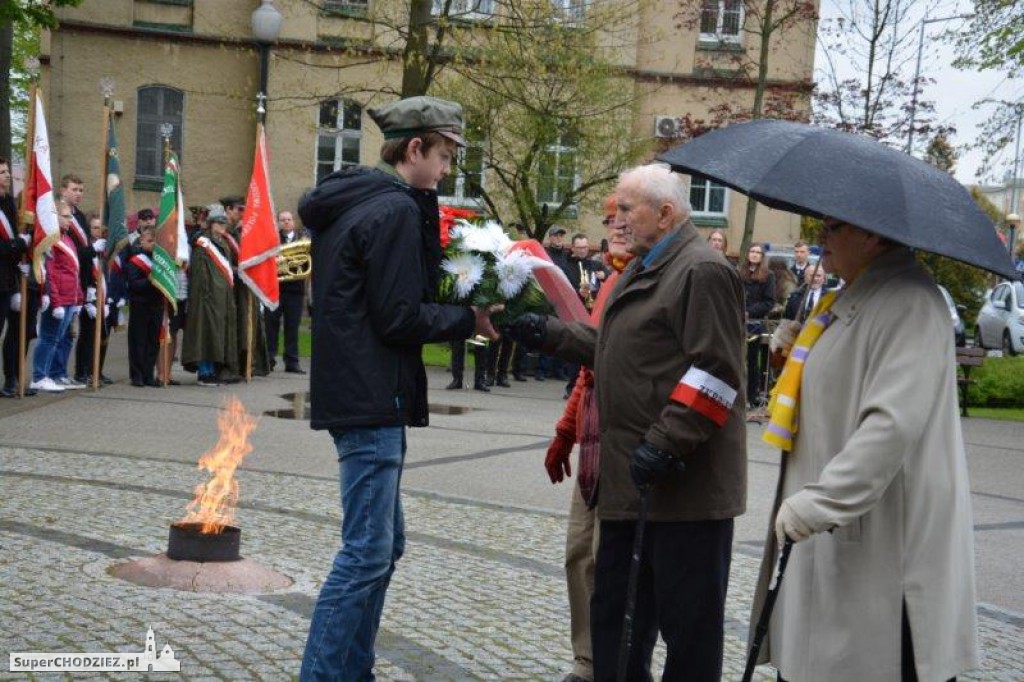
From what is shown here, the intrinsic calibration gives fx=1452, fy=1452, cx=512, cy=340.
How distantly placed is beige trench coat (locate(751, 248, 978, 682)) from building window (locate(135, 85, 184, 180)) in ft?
106

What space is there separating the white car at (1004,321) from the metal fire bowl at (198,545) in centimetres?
2962

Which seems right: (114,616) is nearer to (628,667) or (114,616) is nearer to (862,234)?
(628,667)

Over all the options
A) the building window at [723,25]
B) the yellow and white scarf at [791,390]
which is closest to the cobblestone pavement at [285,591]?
the yellow and white scarf at [791,390]

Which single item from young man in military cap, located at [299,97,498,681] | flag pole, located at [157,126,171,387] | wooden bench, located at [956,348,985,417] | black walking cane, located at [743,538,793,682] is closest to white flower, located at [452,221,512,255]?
young man in military cap, located at [299,97,498,681]

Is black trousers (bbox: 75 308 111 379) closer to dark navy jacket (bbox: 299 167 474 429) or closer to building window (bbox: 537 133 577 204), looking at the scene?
building window (bbox: 537 133 577 204)

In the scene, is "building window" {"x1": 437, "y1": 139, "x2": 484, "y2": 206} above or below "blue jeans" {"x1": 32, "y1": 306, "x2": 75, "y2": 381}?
above

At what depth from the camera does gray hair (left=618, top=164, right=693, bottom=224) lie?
493cm

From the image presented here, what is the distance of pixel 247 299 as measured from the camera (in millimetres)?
18344

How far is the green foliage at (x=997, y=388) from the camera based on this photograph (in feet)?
71.1

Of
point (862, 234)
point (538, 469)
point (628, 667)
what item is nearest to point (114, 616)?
point (628, 667)

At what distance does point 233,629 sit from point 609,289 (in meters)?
2.15

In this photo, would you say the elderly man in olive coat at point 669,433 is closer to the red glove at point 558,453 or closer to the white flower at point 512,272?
the white flower at point 512,272

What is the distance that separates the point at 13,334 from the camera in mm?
14812

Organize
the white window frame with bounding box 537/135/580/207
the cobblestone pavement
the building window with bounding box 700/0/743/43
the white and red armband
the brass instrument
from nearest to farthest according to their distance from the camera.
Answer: the white and red armband, the cobblestone pavement, the brass instrument, the white window frame with bounding box 537/135/580/207, the building window with bounding box 700/0/743/43
